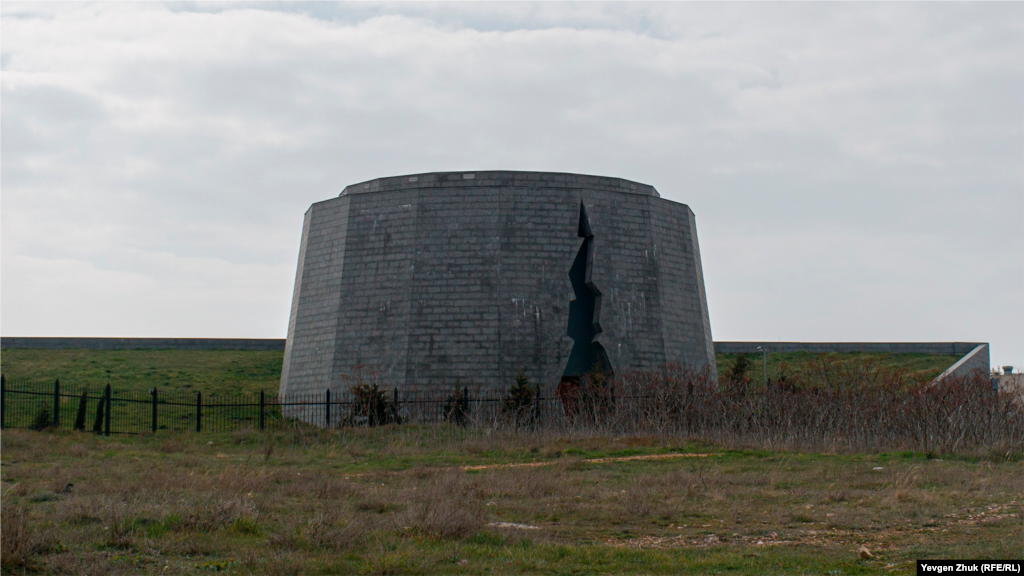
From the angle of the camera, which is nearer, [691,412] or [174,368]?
[691,412]

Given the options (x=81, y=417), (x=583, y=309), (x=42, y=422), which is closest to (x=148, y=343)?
(x=81, y=417)

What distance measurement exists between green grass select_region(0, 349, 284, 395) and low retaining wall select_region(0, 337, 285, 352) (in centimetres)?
113

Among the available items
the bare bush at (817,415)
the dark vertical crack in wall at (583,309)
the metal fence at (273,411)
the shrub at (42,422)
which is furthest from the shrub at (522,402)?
the shrub at (42,422)

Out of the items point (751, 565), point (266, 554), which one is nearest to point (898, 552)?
point (751, 565)

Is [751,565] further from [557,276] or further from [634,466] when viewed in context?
[557,276]

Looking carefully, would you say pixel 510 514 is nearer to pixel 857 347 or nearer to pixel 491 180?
pixel 491 180

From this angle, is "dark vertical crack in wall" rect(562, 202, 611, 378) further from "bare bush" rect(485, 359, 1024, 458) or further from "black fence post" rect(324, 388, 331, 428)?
"black fence post" rect(324, 388, 331, 428)

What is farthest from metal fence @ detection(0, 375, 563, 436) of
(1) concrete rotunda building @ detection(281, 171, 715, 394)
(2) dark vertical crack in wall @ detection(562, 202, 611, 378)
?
(2) dark vertical crack in wall @ detection(562, 202, 611, 378)

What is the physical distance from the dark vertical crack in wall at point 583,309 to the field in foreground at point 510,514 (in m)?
11.6

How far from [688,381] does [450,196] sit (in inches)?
414

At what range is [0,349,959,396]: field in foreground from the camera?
3509cm

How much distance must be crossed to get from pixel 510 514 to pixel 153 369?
32397 millimetres

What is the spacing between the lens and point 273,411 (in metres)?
29.6

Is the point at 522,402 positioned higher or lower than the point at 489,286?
lower
